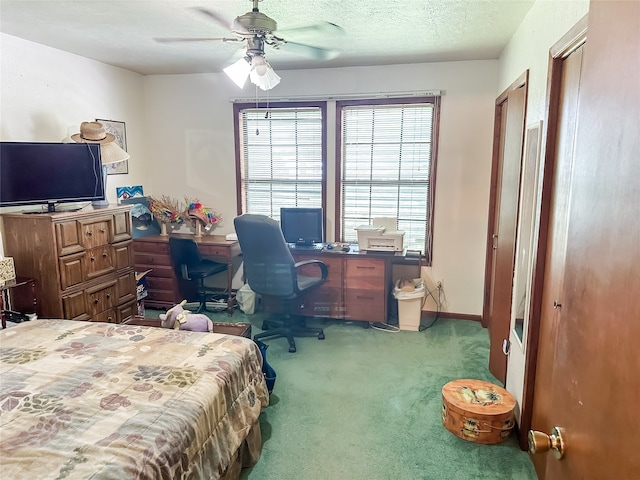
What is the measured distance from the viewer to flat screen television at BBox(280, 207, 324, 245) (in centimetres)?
410

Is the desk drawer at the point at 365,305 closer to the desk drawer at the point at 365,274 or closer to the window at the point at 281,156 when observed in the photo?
the desk drawer at the point at 365,274

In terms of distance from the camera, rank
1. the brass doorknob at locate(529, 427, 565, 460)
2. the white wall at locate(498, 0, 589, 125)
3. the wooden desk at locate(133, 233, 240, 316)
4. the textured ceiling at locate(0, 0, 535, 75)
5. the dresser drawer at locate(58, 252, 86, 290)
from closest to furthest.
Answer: the brass doorknob at locate(529, 427, 565, 460) → the white wall at locate(498, 0, 589, 125) → the textured ceiling at locate(0, 0, 535, 75) → the dresser drawer at locate(58, 252, 86, 290) → the wooden desk at locate(133, 233, 240, 316)

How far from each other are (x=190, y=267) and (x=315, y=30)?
2.67m

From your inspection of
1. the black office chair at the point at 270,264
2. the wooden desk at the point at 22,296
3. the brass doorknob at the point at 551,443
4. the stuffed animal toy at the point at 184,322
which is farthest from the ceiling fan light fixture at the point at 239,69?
the brass doorknob at the point at 551,443

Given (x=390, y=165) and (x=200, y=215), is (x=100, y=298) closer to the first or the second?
(x=200, y=215)

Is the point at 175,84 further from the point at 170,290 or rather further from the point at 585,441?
the point at 585,441

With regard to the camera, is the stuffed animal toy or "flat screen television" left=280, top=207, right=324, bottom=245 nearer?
the stuffed animal toy

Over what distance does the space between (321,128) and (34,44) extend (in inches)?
94.6

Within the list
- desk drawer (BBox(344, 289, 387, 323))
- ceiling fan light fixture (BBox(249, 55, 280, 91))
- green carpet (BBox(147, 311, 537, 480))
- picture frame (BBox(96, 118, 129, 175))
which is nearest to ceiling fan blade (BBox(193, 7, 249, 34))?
ceiling fan light fixture (BBox(249, 55, 280, 91))

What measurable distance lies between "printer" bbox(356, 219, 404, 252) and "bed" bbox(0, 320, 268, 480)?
1889 millimetres

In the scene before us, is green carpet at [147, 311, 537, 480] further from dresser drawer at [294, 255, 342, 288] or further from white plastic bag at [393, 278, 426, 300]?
dresser drawer at [294, 255, 342, 288]

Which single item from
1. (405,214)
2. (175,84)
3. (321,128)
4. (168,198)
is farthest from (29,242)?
(405,214)

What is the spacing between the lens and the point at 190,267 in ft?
13.6

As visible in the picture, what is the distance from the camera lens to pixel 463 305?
13.6 feet
